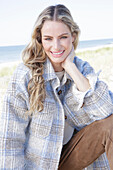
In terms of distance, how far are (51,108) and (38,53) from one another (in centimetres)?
49

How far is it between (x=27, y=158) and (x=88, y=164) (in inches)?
20.5

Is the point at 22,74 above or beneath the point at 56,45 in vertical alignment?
beneath

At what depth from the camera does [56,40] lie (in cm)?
199

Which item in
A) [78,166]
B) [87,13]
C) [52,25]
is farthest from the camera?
[87,13]

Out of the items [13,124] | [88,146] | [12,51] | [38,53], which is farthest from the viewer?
[12,51]

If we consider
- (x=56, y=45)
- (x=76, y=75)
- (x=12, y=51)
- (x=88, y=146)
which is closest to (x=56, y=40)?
(x=56, y=45)

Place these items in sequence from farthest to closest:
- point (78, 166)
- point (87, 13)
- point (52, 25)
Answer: point (87, 13)
point (78, 166)
point (52, 25)

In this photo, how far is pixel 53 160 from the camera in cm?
201

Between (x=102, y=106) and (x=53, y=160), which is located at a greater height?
(x=102, y=106)

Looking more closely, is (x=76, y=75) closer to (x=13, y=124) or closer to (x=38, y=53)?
(x=38, y=53)

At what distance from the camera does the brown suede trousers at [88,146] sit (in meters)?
1.95

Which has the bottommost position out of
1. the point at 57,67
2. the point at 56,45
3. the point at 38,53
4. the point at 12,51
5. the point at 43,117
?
the point at 12,51

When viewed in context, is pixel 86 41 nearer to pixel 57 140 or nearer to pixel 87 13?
pixel 87 13

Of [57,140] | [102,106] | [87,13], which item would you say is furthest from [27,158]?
[87,13]
